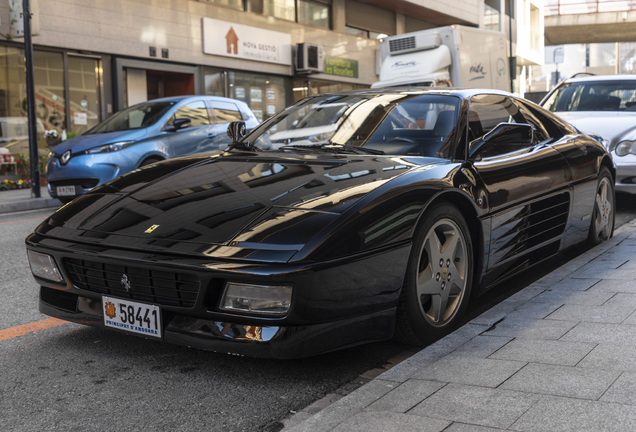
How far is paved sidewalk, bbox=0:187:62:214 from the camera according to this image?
1014cm

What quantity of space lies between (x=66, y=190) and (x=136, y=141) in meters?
1.20

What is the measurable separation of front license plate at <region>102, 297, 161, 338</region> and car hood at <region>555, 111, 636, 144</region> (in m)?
6.37

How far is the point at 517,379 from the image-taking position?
8.38 ft

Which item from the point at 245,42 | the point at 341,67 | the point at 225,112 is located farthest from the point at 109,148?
the point at 341,67

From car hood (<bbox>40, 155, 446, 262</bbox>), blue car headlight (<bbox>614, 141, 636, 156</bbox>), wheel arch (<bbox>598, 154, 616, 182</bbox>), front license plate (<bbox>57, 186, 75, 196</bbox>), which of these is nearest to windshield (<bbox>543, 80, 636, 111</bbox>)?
blue car headlight (<bbox>614, 141, 636, 156</bbox>)

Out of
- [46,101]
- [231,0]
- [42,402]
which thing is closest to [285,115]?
[42,402]

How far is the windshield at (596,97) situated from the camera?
8.98m

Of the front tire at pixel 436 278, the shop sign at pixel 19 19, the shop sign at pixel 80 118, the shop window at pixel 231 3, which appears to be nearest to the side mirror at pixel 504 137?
the front tire at pixel 436 278

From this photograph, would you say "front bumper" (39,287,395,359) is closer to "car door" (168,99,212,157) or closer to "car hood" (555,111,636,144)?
"car hood" (555,111,636,144)

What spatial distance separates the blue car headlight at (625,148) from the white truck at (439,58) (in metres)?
6.13

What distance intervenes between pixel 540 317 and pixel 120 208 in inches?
83.9

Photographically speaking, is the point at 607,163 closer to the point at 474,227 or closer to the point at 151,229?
the point at 474,227

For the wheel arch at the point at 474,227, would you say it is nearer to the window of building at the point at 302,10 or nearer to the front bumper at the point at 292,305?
the front bumper at the point at 292,305

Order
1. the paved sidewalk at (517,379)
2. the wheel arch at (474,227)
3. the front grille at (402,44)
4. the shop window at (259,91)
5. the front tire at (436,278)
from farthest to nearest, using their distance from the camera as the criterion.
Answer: the shop window at (259,91) < the front grille at (402,44) < the wheel arch at (474,227) < the front tire at (436,278) < the paved sidewalk at (517,379)
